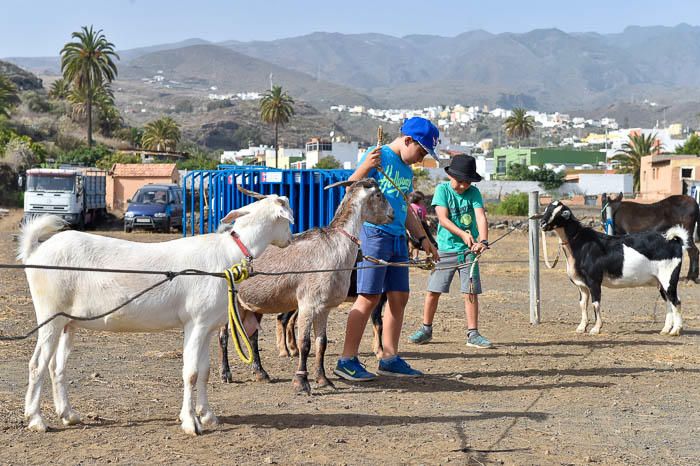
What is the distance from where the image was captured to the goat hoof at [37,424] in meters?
6.89

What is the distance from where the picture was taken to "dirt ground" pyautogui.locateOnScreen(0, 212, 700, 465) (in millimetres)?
6582

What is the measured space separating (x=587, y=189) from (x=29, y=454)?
87.9 metres

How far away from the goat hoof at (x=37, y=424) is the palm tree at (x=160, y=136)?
100884 mm

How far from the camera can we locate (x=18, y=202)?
5119 centimetres

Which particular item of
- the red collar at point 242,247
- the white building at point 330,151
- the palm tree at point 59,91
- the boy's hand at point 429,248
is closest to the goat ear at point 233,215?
the red collar at point 242,247

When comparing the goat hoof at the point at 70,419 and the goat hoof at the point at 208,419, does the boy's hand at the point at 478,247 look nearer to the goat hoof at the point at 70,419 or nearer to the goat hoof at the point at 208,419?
the goat hoof at the point at 208,419

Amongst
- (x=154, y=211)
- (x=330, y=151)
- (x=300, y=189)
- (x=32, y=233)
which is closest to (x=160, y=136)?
(x=330, y=151)

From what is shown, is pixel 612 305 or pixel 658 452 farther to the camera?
pixel 612 305

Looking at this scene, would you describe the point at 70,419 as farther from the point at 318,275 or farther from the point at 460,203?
the point at 460,203

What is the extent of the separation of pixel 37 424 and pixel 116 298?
109 centimetres

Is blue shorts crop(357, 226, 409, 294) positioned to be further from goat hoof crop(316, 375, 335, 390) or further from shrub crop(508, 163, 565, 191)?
shrub crop(508, 163, 565, 191)

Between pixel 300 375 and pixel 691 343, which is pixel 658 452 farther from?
pixel 691 343

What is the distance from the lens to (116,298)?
6902 millimetres

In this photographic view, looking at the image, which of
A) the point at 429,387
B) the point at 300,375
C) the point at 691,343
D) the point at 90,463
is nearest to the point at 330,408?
the point at 300,375
